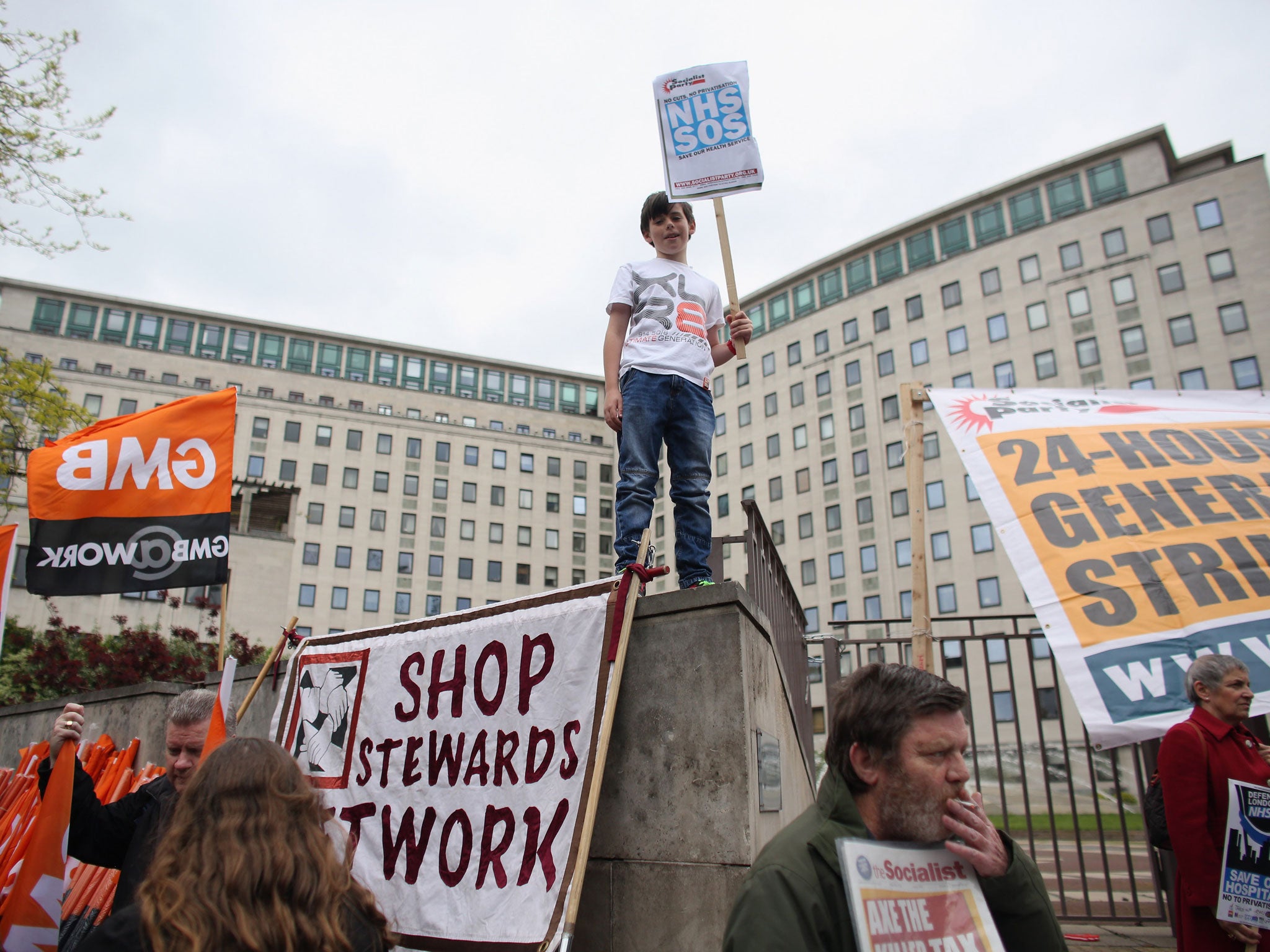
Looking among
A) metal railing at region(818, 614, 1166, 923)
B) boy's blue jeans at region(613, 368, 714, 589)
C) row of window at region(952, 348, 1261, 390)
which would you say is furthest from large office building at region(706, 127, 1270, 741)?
boy's blue jeans at region(613, 368, 714, 589)

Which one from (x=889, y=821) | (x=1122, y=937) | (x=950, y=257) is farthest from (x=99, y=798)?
(x=950, y=257)

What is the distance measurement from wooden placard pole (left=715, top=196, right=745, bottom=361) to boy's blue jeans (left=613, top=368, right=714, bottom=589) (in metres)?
0.30

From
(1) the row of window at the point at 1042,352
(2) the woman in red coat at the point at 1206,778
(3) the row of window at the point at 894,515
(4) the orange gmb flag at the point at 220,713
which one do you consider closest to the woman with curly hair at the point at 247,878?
(4) the orange gmb flag at the point at 220,713

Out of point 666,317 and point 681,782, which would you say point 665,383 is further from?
point 681,782

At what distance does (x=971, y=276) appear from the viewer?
5038 centimetres

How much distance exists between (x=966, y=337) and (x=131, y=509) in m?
49.7

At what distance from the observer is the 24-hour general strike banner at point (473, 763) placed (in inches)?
128

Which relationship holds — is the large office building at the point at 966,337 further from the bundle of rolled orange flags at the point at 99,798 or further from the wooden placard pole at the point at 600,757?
the wooden placard pole at the point at 600,757

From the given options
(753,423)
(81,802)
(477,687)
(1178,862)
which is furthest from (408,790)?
(753,423)

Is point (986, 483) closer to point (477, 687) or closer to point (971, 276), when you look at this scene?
point (477, 687)

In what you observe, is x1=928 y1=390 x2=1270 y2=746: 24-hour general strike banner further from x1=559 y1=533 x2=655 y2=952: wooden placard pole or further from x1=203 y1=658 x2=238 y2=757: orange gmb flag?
x1=203 y1=658 x2=238 y2=757: orange gmb flag

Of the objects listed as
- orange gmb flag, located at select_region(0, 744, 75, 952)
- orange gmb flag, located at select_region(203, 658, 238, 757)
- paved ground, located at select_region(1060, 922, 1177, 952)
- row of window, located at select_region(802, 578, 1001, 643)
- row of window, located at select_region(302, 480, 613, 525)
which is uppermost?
row of window, located at select_region(302, 480, 613, 525)

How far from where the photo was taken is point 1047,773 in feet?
18.8

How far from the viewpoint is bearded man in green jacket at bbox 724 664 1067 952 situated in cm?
172
